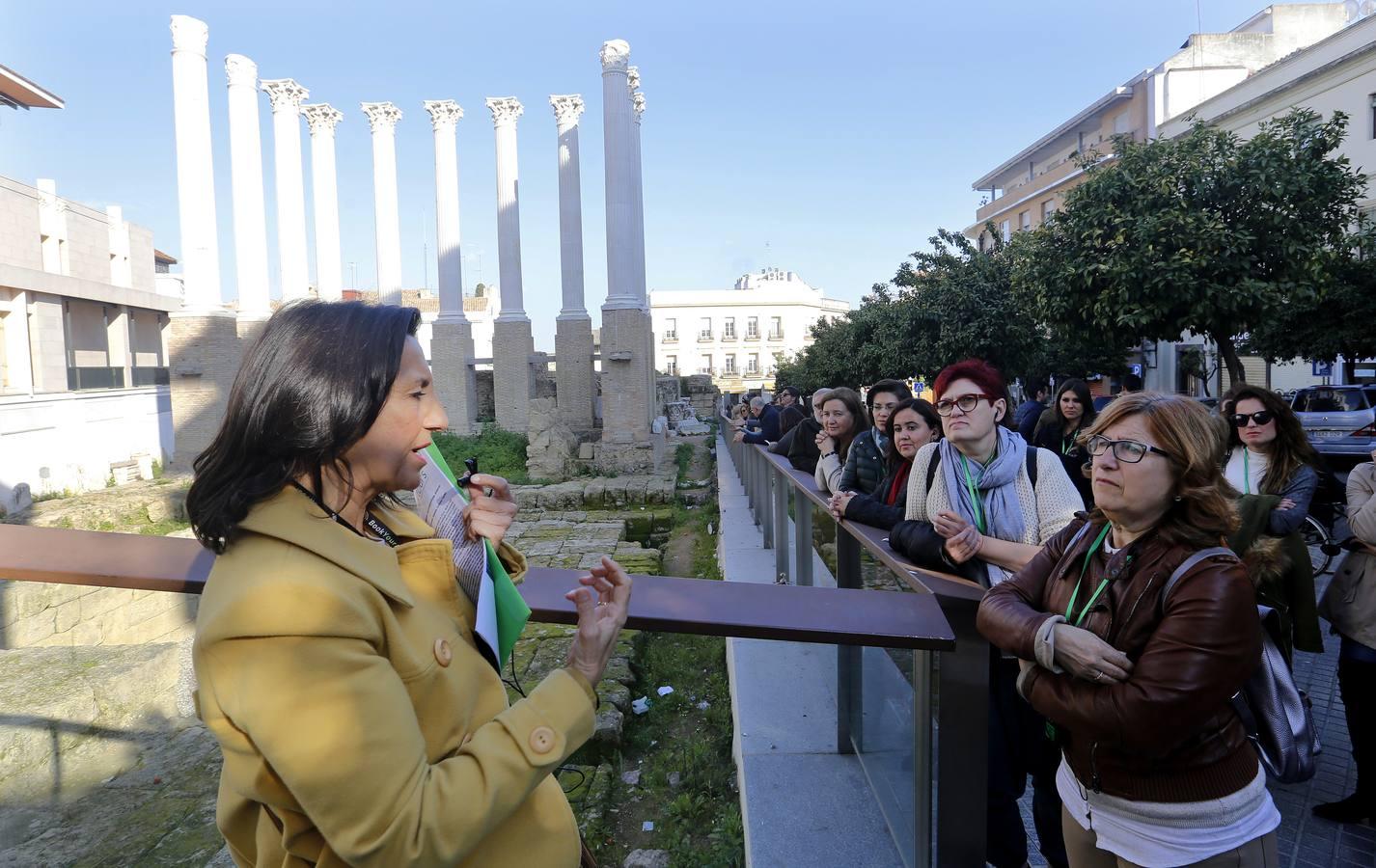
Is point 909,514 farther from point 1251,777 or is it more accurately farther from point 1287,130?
point 1287,130

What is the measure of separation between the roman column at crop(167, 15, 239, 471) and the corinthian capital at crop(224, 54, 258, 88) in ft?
4.90

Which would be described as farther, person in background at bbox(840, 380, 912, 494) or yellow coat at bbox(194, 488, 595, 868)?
person in background at bbox(840, 380, 912, 494)

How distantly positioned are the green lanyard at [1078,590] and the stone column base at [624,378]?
18.4m

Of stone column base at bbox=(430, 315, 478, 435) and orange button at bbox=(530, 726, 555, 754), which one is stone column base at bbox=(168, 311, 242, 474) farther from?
orange button at bbox=(530, 726, 555, 754)

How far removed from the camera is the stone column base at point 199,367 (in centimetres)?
2258

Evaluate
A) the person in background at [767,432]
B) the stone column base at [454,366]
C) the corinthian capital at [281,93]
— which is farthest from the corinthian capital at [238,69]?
the person in background at [767,432]

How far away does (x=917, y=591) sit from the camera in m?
1.85

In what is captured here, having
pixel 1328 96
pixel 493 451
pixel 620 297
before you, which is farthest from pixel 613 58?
pixel 1328 96

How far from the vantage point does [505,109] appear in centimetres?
2817

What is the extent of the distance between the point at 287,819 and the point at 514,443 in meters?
21.7

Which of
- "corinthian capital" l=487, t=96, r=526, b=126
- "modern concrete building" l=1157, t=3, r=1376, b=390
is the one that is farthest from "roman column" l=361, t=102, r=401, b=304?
"modern concrete building" l=1157, t=3, r=1376, b=390

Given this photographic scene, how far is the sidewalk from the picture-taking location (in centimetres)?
293

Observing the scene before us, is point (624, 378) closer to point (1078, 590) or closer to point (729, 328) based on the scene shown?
point (1078, 590)

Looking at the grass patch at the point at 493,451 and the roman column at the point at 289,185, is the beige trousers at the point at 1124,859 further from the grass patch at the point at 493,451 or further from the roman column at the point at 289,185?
the roman column at the point at 289,185
